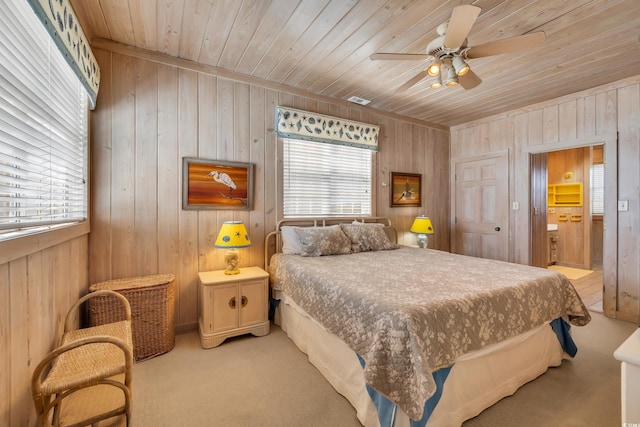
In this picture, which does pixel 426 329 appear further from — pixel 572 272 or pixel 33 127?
pixel 572 272

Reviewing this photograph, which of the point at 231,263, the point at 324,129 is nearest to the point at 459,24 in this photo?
the point at 324,129

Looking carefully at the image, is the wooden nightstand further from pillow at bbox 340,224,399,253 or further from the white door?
the white door

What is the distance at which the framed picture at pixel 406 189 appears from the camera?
13.8 ft

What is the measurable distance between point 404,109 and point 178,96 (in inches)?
119

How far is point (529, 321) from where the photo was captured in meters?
1.84

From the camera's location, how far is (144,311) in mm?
2244

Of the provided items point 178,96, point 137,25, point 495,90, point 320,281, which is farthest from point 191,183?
point 495,90

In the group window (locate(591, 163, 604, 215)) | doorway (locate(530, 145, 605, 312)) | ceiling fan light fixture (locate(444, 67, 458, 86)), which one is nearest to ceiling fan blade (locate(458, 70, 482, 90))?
ceiling fan light fixture (locate(444, 67, 458, 86))

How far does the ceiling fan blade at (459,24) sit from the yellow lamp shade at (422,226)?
8.52ft

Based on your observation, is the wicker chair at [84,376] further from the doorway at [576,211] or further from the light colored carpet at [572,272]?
the doorway at [576,211]

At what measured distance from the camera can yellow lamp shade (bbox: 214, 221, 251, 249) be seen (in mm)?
2562

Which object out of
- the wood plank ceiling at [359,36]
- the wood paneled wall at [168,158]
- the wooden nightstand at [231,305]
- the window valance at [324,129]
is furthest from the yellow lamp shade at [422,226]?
the wooden nightstand at [231,305]

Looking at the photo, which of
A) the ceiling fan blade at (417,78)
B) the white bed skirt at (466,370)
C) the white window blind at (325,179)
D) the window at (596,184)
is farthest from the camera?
the window at (596,184)

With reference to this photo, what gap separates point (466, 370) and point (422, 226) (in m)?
2.66
